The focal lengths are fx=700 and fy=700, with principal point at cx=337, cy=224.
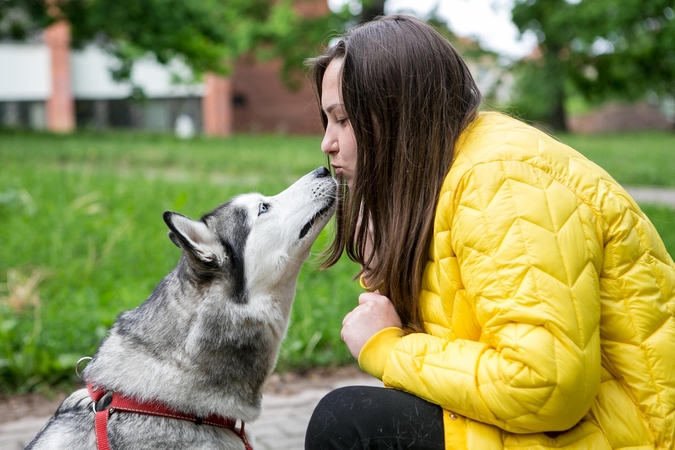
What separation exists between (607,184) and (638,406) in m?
0.66

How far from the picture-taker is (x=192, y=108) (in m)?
38.1

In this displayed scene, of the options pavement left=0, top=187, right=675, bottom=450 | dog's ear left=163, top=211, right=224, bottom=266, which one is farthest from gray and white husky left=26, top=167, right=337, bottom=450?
pavement left=0, top=187, right=675, bottom=450

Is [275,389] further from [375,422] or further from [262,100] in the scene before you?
[262,100]

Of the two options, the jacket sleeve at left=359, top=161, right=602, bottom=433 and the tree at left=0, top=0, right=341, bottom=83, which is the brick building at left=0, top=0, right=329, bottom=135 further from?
the jacket sleeve at left=359, top=161, right=602, bottom=433

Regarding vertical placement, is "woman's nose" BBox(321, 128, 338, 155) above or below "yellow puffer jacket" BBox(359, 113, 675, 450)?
above

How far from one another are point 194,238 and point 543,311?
Result: 1386 millimetres

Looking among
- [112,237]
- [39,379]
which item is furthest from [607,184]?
[112,237]

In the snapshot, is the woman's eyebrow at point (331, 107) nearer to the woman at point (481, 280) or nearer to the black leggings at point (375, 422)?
the woman at point (481, 280)

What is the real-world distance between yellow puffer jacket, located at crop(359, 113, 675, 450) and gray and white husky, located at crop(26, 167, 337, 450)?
2.40 ft

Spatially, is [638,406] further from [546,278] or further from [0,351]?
[0,351]

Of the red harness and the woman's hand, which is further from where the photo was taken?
the red harness

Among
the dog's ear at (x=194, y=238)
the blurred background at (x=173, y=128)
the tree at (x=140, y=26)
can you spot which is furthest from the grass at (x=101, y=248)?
the tree at (x=140, y=26)

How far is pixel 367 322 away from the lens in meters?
2.39

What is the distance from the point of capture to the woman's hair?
2275 mm
